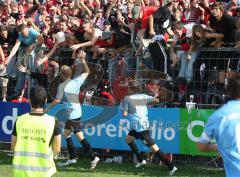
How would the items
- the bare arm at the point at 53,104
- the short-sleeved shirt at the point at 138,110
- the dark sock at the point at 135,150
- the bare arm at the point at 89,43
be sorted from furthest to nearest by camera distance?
1. the bare arm at the point at 89,43
2. the bare arm at the point at 53,104
3. the dark sock at the point at 135,150
4. the short-sleeved shirt at the point at 138,110

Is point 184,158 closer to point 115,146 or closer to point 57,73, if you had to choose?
point 115,146

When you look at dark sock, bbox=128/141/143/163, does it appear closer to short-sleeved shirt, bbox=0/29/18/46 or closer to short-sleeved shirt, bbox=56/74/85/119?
short-sleeved shirt, bbox=56/74/85/119

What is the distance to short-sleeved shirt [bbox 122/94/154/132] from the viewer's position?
13039 mm

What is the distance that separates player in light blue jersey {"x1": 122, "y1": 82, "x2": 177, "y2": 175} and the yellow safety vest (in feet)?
18.4

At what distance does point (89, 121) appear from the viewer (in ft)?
47.2

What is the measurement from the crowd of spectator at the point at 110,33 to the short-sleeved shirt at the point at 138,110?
83 centimetres

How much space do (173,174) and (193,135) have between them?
1.02 metres

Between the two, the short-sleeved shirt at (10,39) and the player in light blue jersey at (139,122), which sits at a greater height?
the short-sleeved shirt at (10,39)

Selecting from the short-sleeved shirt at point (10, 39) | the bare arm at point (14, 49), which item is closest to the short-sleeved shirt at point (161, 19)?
the bare arm at point (14, 49)

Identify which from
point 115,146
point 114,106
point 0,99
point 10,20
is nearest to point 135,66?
point 114,106

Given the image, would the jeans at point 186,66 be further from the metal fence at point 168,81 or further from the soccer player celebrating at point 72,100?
the soccer player celebrating at point 72,100

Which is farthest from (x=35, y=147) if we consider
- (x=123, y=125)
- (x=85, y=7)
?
(x=85, y=7)

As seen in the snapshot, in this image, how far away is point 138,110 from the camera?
1303 centimetres

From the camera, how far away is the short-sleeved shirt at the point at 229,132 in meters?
6.27
